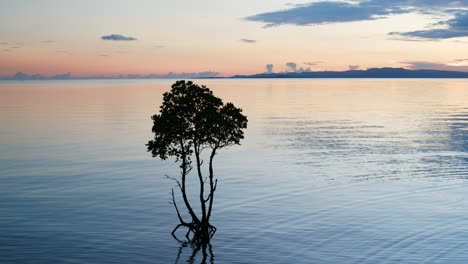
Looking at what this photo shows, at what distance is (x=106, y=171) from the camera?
76625 millimetres

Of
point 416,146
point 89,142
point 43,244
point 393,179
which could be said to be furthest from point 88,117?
point 43,244

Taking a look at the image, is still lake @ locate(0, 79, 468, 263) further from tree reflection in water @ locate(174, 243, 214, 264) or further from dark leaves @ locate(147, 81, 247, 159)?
dark leaves @ locate(147, 81, 247, 159)

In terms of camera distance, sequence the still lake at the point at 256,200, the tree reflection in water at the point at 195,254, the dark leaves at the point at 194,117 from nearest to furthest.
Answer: the tree reflection in water at the point at 195,254
the dark leaves at the point at 194,117
the still lake at the point at 256,200

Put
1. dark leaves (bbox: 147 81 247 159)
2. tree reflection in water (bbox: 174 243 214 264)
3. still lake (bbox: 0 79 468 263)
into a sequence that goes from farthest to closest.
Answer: still lake (bbox: 0 79 468 263) → dark leaves (bbox: 147 81 247 159) → tree reflection in water (bbox: 174 243 214 264)

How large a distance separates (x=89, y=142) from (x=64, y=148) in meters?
8.24

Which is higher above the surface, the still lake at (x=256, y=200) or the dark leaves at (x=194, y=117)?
the dark leaves at (x=194, y=117)

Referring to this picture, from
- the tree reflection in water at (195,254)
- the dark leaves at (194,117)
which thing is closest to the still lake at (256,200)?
the tree reflection in water at (195,254)

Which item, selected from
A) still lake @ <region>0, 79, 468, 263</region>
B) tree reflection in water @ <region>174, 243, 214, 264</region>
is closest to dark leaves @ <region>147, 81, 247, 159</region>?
tree reflection in water @ <region>174, 243, 214, 264</region>

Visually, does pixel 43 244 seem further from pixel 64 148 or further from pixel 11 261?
pixel 64 148

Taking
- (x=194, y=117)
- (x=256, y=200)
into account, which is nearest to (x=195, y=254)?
(x=194, y=117)

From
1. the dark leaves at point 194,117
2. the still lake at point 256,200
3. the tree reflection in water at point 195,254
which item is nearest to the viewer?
the tree reflection in water at point 195,254

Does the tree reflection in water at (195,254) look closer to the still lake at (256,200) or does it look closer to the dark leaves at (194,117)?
the still lake at (256,200)

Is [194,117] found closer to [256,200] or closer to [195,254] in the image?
[195,254]

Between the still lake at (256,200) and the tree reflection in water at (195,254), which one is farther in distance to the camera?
the still lake at (256,200)
